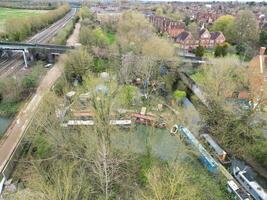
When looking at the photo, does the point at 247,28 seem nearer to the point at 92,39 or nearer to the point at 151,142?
the point at 92,39

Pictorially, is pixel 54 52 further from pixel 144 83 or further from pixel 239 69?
pixel 239 69

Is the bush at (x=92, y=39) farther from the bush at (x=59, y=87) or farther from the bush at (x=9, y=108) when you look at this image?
the bush at (x=9, y=108)

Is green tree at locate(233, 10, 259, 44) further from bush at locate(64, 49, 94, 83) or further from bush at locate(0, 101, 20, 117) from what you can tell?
bush at locate(0, 101, 20, 117)

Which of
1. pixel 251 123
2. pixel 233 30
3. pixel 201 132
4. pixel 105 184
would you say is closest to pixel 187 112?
pixel 201 132

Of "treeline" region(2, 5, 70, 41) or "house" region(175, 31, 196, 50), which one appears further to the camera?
"treeline" region(2, 5, 70, 41)

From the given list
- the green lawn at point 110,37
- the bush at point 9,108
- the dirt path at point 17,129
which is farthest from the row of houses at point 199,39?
the bush at point 9,108

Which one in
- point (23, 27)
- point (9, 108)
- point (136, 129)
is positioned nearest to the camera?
point (136, 129)

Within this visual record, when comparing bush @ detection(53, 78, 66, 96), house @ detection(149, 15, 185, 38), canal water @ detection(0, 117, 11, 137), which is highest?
house @ detection(149, 15, 185, 38)

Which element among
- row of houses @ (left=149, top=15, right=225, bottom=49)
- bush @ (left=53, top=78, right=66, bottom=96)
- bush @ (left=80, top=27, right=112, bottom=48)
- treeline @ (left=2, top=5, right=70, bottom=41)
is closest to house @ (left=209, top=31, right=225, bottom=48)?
row of houses @ (left=149, top=15, right=225, bottom=49)

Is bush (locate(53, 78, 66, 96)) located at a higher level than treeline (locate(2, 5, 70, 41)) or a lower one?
lower

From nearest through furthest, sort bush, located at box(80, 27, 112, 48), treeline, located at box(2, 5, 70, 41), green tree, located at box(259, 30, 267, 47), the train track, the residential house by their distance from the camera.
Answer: the train track
bush, located at box(80, 27, 112, 48)
green tree, located at box(259, 30, 267, 47)
the residential house
treeline, located at box(2, 5, 70, 41)

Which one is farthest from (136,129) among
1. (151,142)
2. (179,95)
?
(179,95)
